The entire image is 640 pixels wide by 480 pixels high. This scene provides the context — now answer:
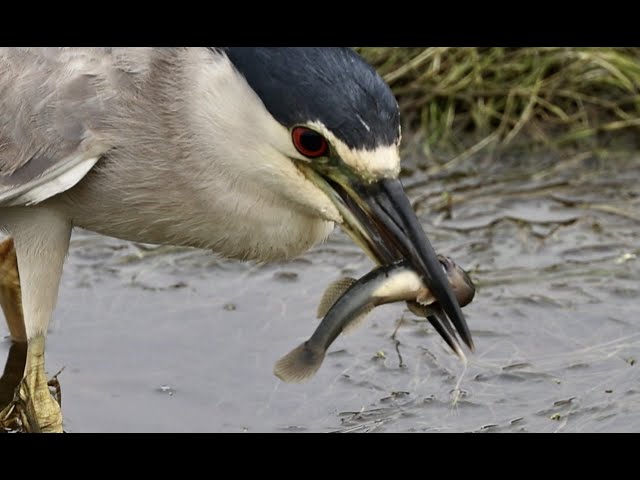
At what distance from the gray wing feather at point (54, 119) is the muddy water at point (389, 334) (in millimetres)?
994

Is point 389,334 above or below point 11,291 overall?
below

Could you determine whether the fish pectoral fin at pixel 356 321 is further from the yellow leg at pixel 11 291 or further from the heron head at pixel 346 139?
the yellow leg at pixel 11 291

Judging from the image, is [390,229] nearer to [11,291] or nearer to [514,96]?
[11,291]

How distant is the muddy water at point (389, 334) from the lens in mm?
4863

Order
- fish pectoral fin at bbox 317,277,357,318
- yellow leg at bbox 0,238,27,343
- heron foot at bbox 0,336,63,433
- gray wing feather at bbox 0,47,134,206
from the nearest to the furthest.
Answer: fish pectoral fin at bbox 317,277,357,318 → gray wing feather at bbox 0,47,134,206 → heron foot at bbox 0,336,63,433 → yellow leg at bbox 0,238,27,343

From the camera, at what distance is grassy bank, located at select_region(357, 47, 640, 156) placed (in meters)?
7.34

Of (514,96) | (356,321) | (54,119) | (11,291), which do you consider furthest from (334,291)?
(514,96)

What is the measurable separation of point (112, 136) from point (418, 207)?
265 centimetres

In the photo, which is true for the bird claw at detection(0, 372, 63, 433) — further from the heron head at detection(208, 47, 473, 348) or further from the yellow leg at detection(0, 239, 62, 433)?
the heron head at detection(208, 47, 473, 348)

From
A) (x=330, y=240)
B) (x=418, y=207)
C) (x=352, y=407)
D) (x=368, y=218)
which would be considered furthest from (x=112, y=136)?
(x=418, y=207)

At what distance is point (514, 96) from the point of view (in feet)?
24.2

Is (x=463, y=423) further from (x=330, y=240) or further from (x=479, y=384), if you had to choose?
(x=330, y=240)

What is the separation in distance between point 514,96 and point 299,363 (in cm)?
381

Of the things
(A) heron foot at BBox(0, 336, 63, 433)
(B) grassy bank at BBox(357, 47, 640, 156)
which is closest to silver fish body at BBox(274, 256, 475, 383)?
(A) heron foot at BBox(0, 336, 63, 433)
